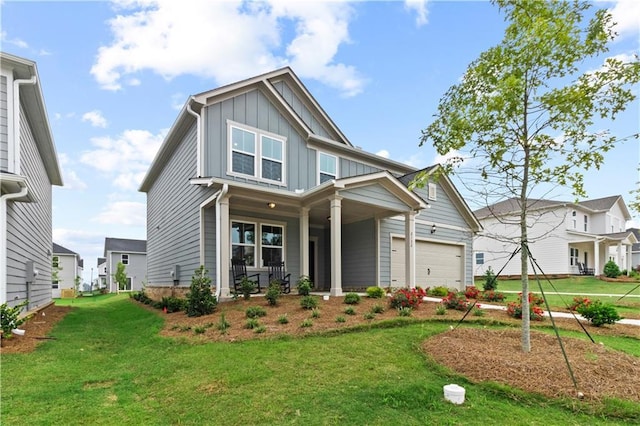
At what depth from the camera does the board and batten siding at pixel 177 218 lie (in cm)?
1065

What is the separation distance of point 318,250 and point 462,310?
6772 mm

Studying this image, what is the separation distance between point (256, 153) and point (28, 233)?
22.3 feet

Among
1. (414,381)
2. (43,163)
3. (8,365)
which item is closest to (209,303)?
(8,365)

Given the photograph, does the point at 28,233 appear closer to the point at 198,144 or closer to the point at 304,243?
the point at 198,144

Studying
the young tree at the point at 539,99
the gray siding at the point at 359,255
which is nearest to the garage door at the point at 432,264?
the gray siding at the point at 359,255

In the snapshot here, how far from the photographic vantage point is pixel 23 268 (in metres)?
9.16

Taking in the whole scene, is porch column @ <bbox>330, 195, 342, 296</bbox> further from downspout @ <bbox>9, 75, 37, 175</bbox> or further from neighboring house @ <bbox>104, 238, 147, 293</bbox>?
neighboring house @ <bbox>104, 238, 147, 293</bbox>

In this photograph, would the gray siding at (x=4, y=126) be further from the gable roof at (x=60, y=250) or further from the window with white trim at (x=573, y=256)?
the window with white trim at (x=573, y=256)

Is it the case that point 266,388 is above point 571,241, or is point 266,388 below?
below

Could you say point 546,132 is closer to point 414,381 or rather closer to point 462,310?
point 414,381

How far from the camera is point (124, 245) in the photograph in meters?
34.8

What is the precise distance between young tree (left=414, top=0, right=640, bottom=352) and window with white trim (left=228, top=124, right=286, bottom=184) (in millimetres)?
6946

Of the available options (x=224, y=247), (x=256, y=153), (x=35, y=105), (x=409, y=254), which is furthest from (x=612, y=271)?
(x=35, y=105)

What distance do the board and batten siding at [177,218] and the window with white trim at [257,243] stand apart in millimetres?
1038
